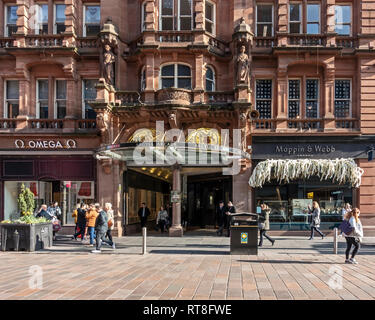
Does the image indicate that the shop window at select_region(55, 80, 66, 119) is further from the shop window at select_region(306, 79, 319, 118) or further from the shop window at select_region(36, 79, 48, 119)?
the shop window at select_region(306, 79, 319, 118)

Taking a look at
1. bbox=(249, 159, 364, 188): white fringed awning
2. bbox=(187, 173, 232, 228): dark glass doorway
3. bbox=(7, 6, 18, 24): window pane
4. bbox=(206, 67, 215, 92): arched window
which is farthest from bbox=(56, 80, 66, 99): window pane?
bbox=(249, 159, 364, 188): white fringed awning

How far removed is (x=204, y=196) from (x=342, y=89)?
10190 mm

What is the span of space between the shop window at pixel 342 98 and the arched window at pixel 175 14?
28.5ft

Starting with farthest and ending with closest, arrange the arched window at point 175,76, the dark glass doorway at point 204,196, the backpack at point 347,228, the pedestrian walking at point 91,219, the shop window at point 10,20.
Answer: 1. the dark glass doorway at point 204,196
2. the shop window at point 10,20
3. the arched window at point 175,76
4. the pedestrian walking at point 91,219
5. the backpack at point 347,228

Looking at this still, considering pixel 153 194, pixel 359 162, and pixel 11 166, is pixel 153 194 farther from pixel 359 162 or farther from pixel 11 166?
pixel 359 162

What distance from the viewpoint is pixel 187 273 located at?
9.15m

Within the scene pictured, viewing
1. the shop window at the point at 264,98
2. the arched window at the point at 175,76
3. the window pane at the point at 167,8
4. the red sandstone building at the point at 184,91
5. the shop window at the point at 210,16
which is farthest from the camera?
the shop window at the point at 210,16

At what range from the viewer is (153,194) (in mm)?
24516

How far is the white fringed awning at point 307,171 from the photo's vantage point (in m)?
18.2

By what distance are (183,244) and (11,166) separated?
1083 centimetres

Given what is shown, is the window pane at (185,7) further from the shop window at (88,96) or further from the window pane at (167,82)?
the shop window at (88,96)

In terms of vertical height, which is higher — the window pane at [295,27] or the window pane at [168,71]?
the window pane at [295,27]

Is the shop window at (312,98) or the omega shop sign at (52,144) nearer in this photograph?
the omega shop sign at (52,144)

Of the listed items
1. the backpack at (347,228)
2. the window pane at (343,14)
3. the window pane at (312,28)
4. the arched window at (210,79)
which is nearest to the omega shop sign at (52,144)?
the arched window at (210,79)
